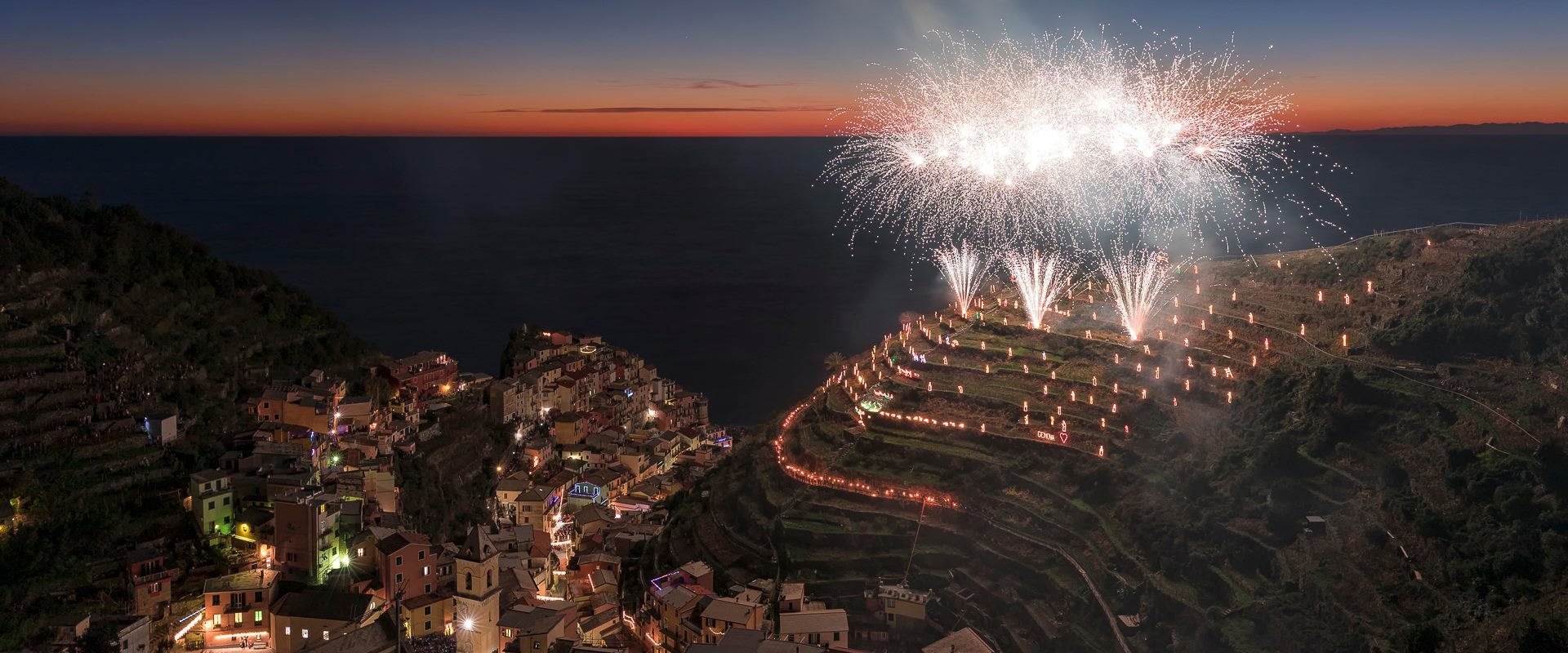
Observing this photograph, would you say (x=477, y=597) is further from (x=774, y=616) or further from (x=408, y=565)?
(x=774, y=616)

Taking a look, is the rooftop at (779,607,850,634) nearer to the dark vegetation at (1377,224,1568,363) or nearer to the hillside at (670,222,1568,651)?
the hillside at (670,222,1568,651)

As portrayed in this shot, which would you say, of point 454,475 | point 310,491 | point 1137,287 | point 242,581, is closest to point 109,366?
point 310,491

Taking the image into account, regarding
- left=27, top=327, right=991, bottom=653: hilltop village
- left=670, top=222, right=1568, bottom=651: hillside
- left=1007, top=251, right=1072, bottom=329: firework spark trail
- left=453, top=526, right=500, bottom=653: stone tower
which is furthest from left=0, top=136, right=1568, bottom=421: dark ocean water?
left=453, top=526, right=500, bottom=653: stone tower

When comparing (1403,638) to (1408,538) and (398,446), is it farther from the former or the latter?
(398,446)

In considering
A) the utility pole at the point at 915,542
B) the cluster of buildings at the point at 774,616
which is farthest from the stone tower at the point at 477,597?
the utility pole at the point at 915,542

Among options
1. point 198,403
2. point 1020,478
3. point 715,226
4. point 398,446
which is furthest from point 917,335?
point 715,226

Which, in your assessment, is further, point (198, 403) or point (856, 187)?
point (856, 187)
